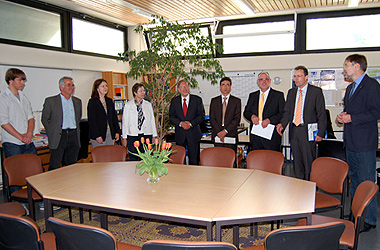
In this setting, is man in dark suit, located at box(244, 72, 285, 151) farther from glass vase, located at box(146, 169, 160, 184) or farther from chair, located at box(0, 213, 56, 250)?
chair, located at box(0, 213, 56, 250)

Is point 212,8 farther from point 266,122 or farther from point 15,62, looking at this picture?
point 15,62

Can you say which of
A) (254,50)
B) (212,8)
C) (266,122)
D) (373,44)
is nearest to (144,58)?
(212,8)

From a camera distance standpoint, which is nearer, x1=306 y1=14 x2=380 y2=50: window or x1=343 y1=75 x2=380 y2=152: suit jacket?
x1=343 y1=75 x2=380 y2=152: suit jacket

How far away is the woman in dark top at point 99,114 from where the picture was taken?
4.79 metres

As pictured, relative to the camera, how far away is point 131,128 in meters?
4.75

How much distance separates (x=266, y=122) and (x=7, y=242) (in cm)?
348

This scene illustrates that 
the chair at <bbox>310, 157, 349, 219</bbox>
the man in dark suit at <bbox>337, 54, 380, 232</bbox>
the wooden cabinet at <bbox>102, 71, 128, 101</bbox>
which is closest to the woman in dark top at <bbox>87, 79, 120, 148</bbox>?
the wooden cabinet at <bbox>102, 71, 128, 101</bbox>

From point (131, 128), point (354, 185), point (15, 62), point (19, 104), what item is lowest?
point (354, 185)

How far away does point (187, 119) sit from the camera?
4977mm

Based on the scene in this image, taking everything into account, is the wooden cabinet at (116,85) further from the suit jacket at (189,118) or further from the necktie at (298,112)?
the necktie at (298,112)

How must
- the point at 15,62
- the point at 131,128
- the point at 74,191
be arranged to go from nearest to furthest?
the point at 74,191 → the point at 131,128 → the point at 15,62

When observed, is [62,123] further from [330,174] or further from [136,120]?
[330,174]

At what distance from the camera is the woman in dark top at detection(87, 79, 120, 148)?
479 centimetres

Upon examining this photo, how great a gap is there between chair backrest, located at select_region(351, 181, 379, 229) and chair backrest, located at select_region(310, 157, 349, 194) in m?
0.56
